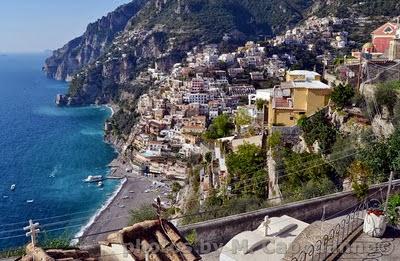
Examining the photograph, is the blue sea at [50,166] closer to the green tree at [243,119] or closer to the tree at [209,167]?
the tree at [209,167]

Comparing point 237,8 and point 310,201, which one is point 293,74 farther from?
point 237,8

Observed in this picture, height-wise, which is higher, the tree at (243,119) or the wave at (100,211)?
the tree at (243,119)

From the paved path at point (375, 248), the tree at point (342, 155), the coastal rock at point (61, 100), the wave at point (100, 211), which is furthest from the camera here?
the coastal rock at point (61, 100)

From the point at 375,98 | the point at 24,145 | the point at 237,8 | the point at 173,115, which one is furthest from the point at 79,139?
the point at 237,8

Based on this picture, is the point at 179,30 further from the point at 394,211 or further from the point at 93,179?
the point at 394,211

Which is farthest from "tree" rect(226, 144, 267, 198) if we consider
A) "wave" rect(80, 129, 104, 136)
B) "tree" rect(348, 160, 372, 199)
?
"wave" rect(80, 129, 104, 136)

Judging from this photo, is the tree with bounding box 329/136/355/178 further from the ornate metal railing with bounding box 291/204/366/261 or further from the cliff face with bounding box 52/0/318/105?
the cliff face with bounding box 52/0/318/105

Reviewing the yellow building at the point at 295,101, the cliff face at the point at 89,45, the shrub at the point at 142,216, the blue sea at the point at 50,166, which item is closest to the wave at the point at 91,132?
the blue sea at the point at 50,166
